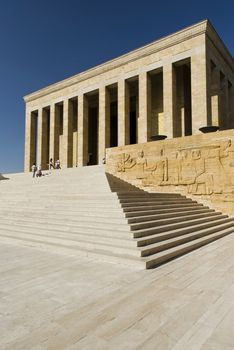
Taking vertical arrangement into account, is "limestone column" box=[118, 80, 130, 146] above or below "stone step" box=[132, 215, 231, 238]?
above

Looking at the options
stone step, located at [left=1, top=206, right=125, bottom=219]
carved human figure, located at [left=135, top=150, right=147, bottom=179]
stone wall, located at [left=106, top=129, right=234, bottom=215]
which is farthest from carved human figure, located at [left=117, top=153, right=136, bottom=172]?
stone step, located at [left=1, top=206, right=125, bottom=219]

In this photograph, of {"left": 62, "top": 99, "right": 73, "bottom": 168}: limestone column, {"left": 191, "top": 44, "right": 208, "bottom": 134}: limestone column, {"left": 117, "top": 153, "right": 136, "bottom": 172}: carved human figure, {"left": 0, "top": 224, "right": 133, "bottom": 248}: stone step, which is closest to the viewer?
{"left": 0, "top": 224, "right": 133, "bottom": 248}: stone step

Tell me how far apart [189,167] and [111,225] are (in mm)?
7358

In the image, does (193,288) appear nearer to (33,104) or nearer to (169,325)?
(169,325)

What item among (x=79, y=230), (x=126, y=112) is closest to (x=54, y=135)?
(x=126, y=112)

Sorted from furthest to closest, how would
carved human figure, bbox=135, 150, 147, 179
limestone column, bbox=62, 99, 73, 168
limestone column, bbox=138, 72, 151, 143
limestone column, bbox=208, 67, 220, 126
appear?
limestone column, bbox=62, 99, 73, 168, limestone column, bbox=138, 72, 151, 143, limestone column, bbox=208, 67, 220, 126, carved human figure, bbox=135, 150, 147, 179

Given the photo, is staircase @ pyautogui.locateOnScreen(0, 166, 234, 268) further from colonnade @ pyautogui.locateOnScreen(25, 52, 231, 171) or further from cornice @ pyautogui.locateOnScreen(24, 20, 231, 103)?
cornice @ pyautogui.locateOnScreen(24, 20, 231, 103)

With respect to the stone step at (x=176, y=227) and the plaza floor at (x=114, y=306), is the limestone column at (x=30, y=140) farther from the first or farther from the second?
the plaza floor at (x=114, y=306)

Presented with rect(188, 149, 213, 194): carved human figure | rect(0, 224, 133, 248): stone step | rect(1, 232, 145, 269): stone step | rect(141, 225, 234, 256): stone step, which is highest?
rect(188, 149, 213, 194): carved human figure

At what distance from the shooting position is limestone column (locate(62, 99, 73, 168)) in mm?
26375

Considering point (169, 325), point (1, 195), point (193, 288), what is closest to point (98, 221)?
point (193, 288)

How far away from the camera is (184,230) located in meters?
7.50

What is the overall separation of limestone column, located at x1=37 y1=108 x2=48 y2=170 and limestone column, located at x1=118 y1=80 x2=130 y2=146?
10.3 meters

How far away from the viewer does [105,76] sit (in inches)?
942
